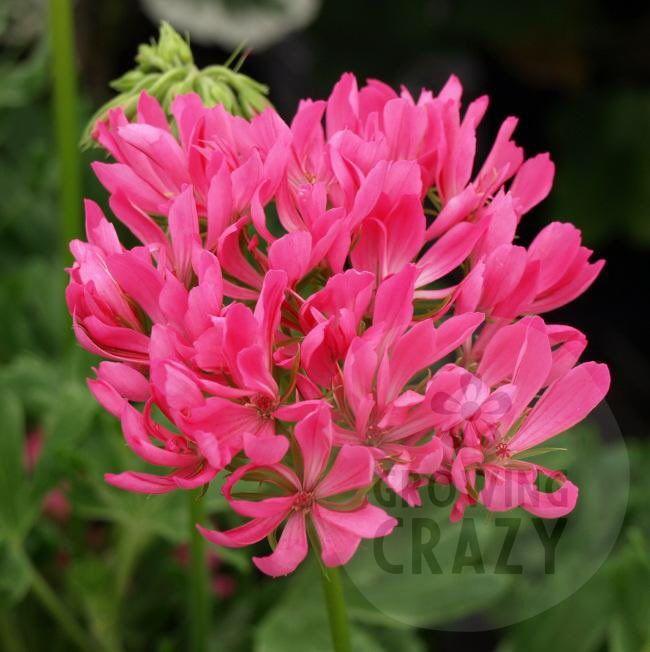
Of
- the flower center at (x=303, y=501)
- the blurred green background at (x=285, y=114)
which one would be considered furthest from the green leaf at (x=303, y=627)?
the flower center at (x=303, y=501)

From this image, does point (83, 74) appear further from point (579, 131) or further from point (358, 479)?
point (358, 479)

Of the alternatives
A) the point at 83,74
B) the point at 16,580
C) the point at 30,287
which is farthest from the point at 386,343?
the point at 83,74

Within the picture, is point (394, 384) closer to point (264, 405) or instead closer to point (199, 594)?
point (264, 405)

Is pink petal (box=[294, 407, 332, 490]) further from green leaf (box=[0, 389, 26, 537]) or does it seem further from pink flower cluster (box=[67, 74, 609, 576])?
green leaf (box=[0, 389, 26, 537])

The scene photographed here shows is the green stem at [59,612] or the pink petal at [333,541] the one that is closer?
the pink petal at [333,541]

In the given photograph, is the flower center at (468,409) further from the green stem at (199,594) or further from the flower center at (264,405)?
the green stem at (199,594)

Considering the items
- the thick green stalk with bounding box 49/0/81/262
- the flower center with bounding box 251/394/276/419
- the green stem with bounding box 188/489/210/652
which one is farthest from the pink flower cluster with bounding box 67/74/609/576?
the thick green stalk with bounding box 49/0/81/262

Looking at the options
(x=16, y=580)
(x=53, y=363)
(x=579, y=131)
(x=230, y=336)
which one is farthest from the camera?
(x=579, y=131)
